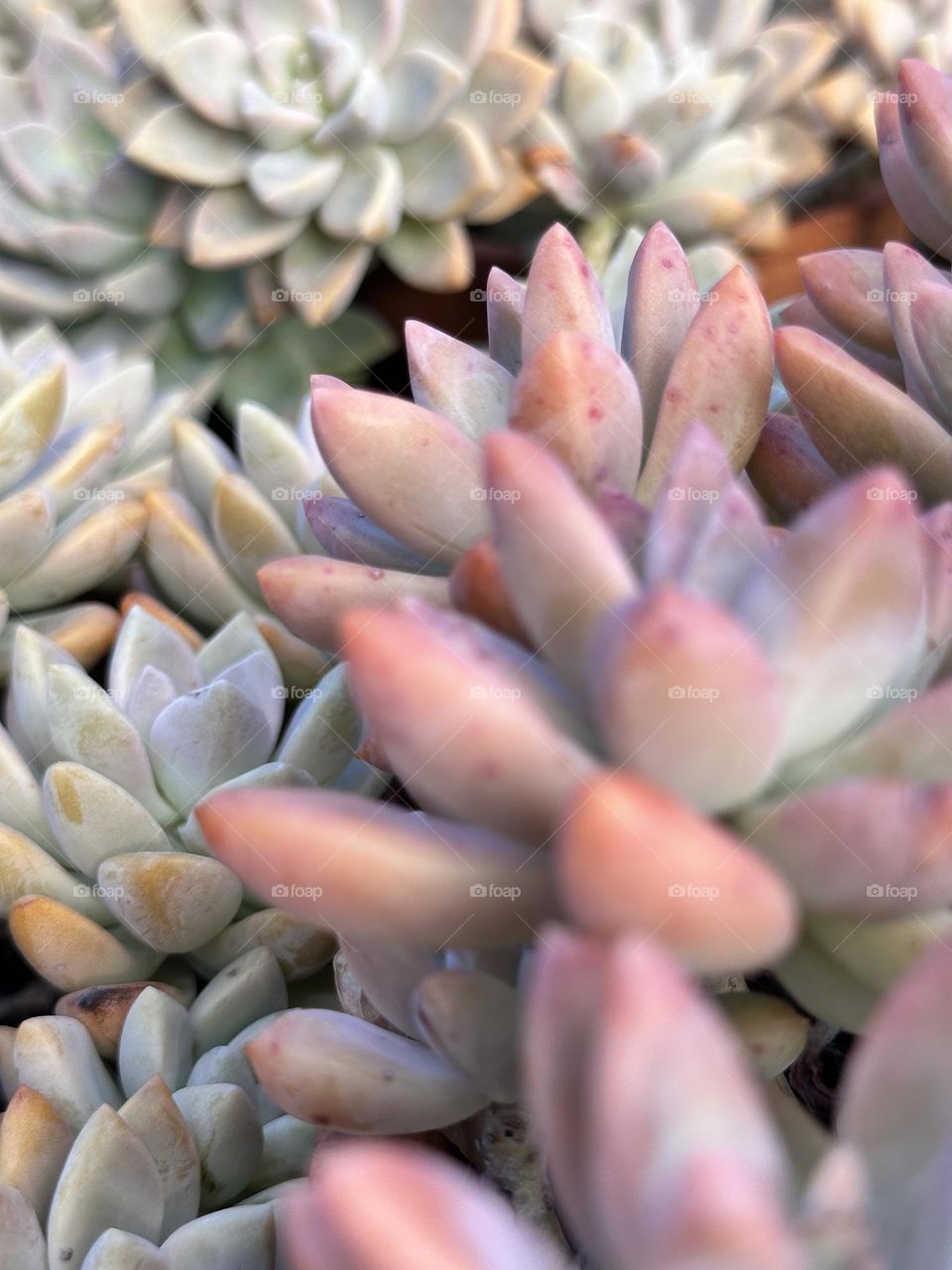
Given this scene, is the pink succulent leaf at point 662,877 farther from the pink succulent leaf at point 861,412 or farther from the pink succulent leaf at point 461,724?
the pink succulent leaf at point 861,412

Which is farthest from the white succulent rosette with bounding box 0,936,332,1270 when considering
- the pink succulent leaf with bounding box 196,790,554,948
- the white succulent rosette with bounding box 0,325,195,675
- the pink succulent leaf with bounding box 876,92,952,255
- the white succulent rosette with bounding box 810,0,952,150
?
the white succulent rosette with bounding box 810,0,952,150

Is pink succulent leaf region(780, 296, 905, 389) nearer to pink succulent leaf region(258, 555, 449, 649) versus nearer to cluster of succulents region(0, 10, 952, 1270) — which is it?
cluster of succulents region(0, 10, 952, 1270)

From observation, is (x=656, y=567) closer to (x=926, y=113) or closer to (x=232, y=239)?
(x=926, y=113)

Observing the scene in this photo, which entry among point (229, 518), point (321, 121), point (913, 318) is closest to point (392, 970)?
point (913, 318)

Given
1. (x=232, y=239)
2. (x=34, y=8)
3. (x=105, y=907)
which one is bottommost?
(x=105, y=907)

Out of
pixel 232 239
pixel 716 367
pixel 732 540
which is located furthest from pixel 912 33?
pixel 732 540

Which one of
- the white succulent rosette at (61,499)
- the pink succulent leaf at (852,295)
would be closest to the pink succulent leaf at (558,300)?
the pink succulent leaf at (852,295)
